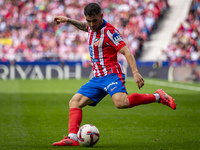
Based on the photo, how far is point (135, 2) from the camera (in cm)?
2811

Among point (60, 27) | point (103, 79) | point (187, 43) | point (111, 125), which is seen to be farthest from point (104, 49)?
point (60, 27)

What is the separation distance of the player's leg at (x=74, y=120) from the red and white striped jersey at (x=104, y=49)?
41cm

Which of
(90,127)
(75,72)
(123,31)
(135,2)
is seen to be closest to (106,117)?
(90,127)

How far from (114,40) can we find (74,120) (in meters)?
1.27

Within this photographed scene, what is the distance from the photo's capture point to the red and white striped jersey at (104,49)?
5.55 meters

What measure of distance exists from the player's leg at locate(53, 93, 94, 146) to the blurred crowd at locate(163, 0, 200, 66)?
1644 cm

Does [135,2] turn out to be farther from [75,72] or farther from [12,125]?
[12,125]

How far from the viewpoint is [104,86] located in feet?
18.4

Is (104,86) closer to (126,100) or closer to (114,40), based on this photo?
(126,100)

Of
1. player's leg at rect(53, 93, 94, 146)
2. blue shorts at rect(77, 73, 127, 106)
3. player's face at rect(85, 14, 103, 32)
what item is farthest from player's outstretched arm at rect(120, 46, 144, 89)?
player's leg at rect(53, 93, 94, 146)

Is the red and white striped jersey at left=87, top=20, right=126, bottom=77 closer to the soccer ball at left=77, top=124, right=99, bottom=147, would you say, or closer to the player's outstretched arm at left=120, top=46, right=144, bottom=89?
the player's outstretched arm at left=120, top=46, right=144, bottom=89

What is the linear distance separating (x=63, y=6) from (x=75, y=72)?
21.6ft

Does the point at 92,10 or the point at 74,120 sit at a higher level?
the point at 92,10

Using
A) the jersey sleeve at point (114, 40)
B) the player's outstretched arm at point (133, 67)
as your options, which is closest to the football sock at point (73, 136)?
the player's outstretched arm at point (133, 67)
